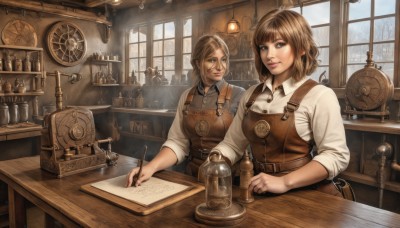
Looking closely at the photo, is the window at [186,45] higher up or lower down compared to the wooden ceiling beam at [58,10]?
lower down

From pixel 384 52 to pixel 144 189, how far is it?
10.9 ft

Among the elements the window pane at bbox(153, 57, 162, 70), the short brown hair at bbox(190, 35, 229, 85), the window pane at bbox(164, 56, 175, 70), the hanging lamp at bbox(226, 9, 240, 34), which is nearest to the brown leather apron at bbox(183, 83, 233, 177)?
the short brown hair at bbox(190, 35, 229, 85)

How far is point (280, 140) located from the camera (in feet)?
4.70

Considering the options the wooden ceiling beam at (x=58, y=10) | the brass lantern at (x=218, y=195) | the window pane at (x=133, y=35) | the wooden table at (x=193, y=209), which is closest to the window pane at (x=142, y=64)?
the window pane at (x=133, y=35)

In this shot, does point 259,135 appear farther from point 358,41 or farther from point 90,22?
point 90,22

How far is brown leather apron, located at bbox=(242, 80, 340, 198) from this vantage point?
1.42 meters

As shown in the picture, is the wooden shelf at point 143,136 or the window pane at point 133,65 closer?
the wooden shelf at point 143,136

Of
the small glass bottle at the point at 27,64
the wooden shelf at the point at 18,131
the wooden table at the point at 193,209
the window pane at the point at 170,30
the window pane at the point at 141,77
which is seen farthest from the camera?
the window pane at the point at 141,77

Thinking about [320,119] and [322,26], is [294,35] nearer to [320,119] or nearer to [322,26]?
[320,119]

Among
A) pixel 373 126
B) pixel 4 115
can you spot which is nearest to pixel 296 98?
pixel 373 126

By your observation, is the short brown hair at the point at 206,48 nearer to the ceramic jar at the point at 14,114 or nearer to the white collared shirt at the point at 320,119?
the white collared shirt at the point at 320,119

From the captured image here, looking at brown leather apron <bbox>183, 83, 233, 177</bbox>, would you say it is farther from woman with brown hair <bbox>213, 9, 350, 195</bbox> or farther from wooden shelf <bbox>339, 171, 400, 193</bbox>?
wooden shelf <bbox>339, 171, 400, 193</bbox>

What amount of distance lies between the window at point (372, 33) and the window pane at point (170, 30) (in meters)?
3.17

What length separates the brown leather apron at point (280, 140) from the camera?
1.42m
